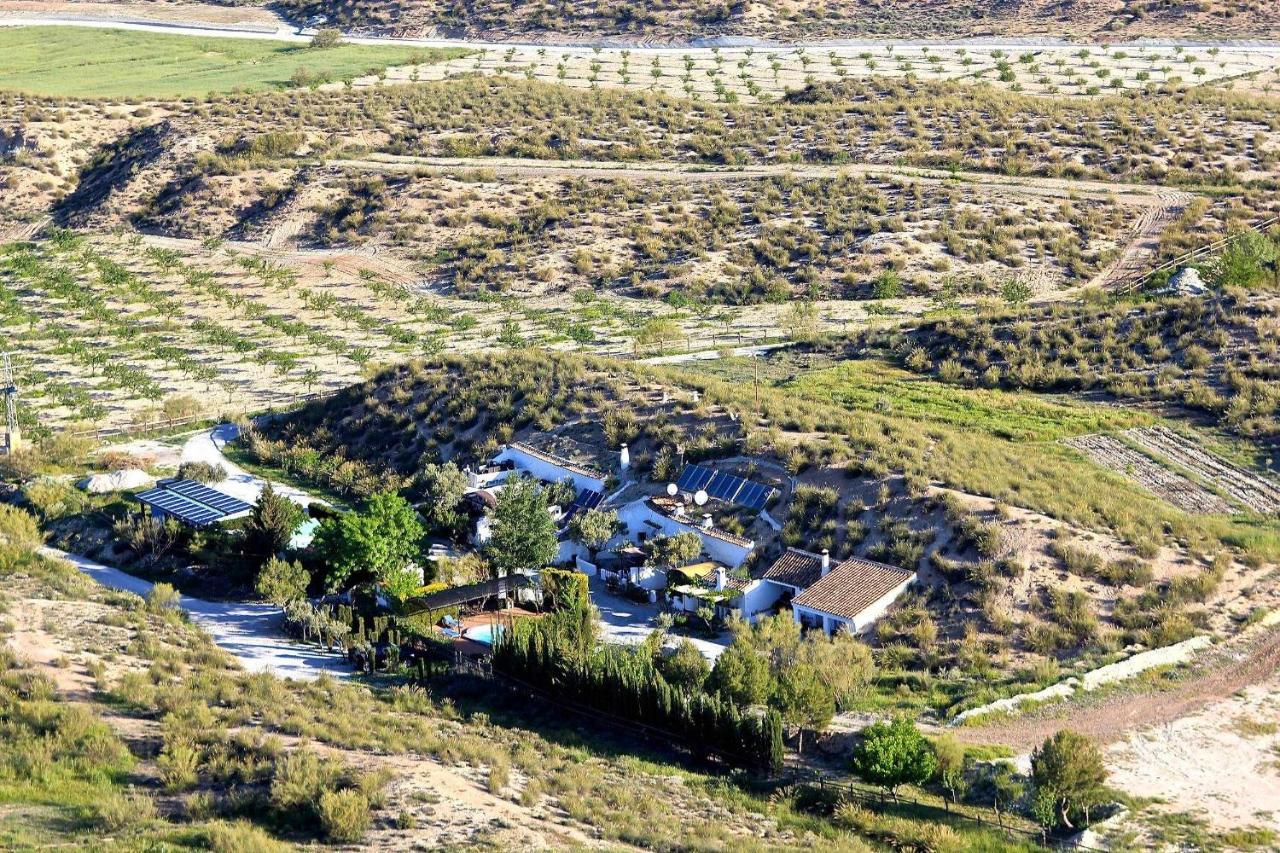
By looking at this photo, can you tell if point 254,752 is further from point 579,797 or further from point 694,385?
point 694,385

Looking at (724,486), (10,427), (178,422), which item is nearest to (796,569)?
(724,486)

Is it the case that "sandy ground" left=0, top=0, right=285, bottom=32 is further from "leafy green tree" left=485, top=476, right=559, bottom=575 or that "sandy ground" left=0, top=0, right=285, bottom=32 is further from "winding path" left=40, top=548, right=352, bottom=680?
"leafy green tree" left=485, top=476, right=559, bottom=575

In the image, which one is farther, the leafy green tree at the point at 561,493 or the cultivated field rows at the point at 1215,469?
the leafy green tree at the point at 561,493

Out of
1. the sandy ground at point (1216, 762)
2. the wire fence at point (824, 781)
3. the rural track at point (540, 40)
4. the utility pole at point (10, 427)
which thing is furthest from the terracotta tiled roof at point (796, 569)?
the rural track at point (540, 40)

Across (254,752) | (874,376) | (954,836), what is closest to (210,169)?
(874,376)

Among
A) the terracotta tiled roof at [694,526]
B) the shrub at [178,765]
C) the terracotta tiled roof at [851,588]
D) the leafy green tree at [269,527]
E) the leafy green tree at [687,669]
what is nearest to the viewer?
the shrub at [178,765]

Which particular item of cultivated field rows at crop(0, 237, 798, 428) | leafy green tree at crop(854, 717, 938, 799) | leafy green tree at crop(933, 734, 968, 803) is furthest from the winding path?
cultivated field rows at crop(0, 237, 798, 428)

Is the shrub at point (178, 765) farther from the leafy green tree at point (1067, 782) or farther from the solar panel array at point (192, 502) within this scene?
the solar panel array at point (192, 502)
